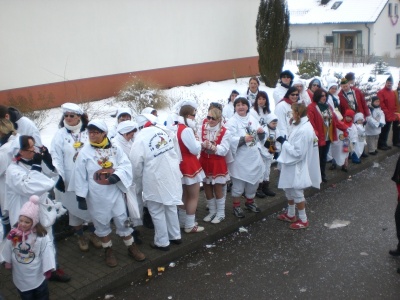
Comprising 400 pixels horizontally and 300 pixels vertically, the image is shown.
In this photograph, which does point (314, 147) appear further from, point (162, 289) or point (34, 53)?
point (34, 53)

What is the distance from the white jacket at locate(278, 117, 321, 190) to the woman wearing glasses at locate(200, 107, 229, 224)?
868 mm

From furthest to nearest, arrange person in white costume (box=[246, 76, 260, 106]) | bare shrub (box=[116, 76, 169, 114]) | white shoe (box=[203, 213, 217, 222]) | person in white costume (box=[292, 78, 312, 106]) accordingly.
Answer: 1. bare shrub (box=[116, 76, 169, 114])
2. person in white costume (box=[292, 78, 312, 106])
3. person in white costume (box=[246, 76, 260, 106])
4. white shoe (box=[203, 213, 217, 222])

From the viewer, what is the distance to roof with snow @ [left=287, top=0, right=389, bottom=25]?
40312 millimetres

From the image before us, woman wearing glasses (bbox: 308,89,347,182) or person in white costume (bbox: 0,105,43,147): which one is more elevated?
person in white costume (bbox: 0,105,43,147)

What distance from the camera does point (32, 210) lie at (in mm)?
4094

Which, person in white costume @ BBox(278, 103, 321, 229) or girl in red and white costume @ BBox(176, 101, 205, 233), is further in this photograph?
person in white costume @ BBox(278, 103, 321, 229)

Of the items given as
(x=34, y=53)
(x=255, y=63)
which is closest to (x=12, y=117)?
(x=34, y=53)

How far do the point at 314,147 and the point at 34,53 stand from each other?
9.81 meters

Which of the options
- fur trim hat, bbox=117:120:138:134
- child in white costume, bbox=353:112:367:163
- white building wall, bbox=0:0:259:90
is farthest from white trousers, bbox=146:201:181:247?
white building wall, bbox=0:0:259:90

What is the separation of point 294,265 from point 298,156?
1.58 metres

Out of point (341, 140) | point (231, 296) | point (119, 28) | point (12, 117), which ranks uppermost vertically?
point (119, 28)

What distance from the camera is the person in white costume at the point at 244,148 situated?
6531mm

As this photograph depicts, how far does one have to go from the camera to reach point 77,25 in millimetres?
14219

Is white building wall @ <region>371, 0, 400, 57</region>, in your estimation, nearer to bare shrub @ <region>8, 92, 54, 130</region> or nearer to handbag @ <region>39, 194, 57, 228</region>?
bare shrub @ <region>8, 92, 54, 130</region>
